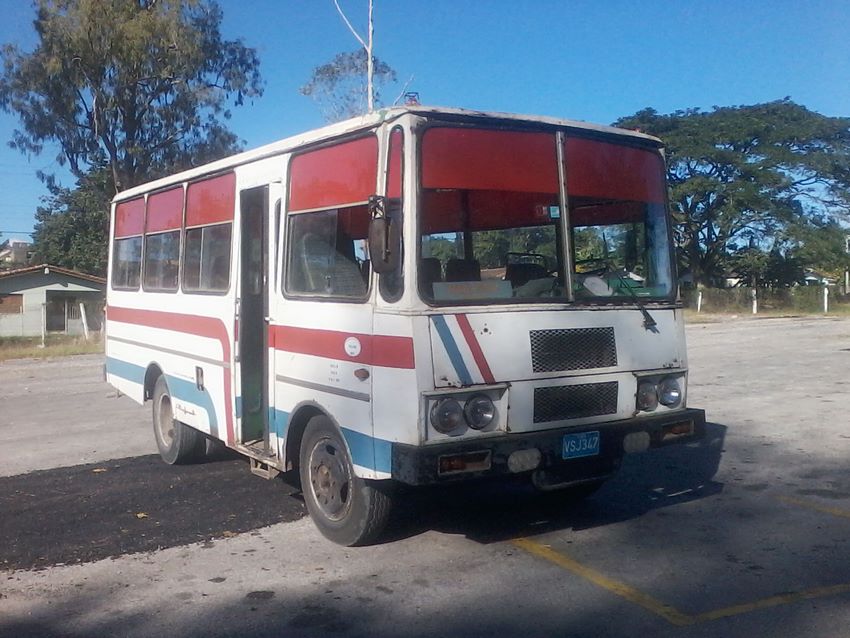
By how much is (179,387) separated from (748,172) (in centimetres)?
4440

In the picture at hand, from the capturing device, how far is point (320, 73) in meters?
32.5

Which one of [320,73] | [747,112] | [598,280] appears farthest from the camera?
[747,112]

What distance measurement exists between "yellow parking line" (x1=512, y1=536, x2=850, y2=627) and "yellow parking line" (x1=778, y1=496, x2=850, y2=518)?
1782 millimetres

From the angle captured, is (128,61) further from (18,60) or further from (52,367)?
(52,367)

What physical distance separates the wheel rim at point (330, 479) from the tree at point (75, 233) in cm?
4733

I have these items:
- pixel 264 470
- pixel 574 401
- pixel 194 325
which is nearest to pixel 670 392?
pixel 574 401

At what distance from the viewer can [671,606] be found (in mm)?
5309

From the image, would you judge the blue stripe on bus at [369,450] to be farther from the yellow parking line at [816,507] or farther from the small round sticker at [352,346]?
the yellow parking line at [816,507]

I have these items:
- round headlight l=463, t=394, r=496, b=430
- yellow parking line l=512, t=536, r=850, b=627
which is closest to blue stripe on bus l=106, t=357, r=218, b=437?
round headlight l=463, t=394, r=496, b=430

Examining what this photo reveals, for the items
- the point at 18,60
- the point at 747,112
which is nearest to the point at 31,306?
the point at 18,60

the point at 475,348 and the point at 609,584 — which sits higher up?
the point at 475,348

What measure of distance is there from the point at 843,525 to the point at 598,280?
8.56 ft

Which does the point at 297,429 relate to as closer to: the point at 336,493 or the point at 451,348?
the point at 336,493

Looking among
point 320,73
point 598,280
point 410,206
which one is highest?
point 320,73
